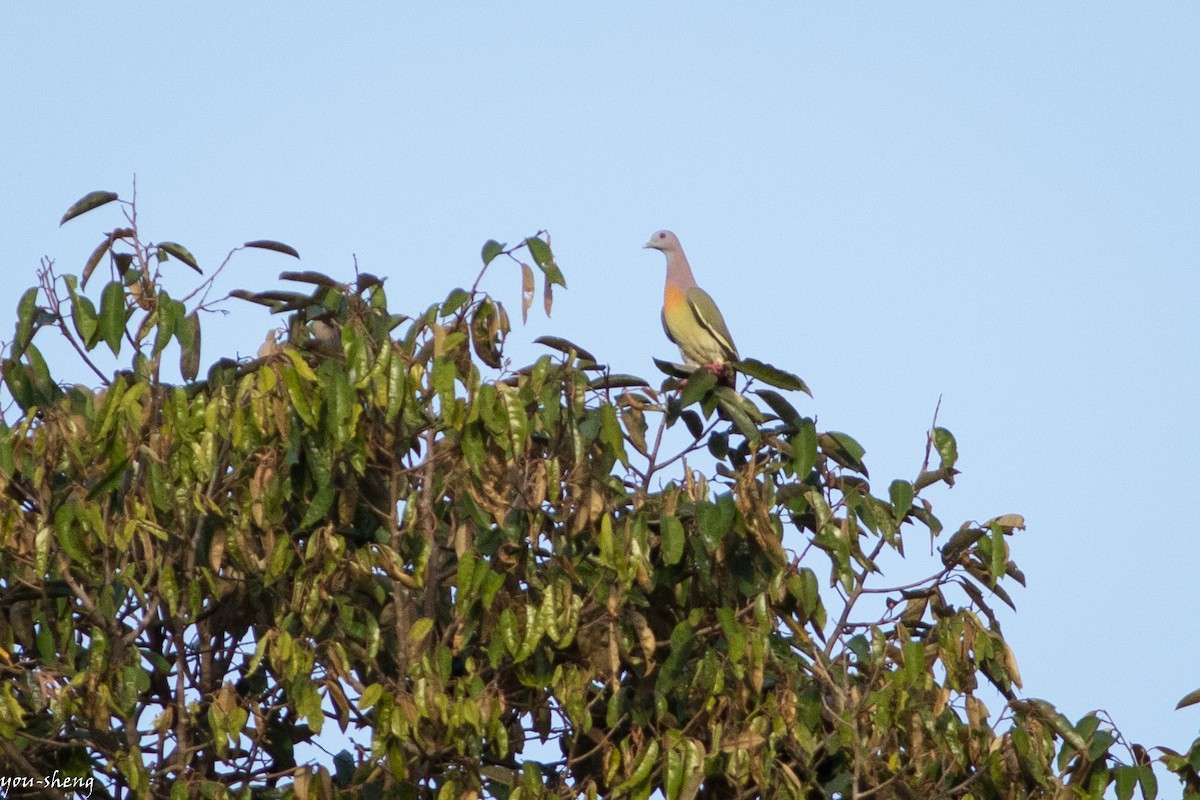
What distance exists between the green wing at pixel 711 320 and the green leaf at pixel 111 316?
11.7 ft

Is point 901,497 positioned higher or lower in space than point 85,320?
lower

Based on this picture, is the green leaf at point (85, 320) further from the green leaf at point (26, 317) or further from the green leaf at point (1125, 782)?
the green leaf at point (1125, 782)

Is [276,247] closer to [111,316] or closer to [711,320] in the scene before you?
[111,316]

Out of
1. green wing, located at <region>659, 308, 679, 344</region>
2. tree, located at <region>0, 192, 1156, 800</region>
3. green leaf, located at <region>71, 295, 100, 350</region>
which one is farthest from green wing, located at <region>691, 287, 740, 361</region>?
green leaf, located at <region>71, 295, 100, 350</region>

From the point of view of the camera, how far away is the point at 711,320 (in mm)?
7090

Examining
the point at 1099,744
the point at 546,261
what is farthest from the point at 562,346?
the point at 1099,744

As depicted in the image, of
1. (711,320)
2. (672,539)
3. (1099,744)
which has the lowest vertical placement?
(1099,744)

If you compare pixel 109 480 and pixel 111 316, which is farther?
pixel 111 316

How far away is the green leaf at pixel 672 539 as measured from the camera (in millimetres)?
3867

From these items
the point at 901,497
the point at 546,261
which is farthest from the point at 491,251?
the point at 901,497

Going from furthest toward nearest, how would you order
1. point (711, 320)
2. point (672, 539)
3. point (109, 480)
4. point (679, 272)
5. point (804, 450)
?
point (679, 272), point (711, 320), point (804, 450), point (672, 539), point (109, 480)

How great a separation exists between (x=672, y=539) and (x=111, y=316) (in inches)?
62.0

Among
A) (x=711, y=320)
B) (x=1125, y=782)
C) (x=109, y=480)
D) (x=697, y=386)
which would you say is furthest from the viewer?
(x=711, y=320)

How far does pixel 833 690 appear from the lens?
13.5 feet
